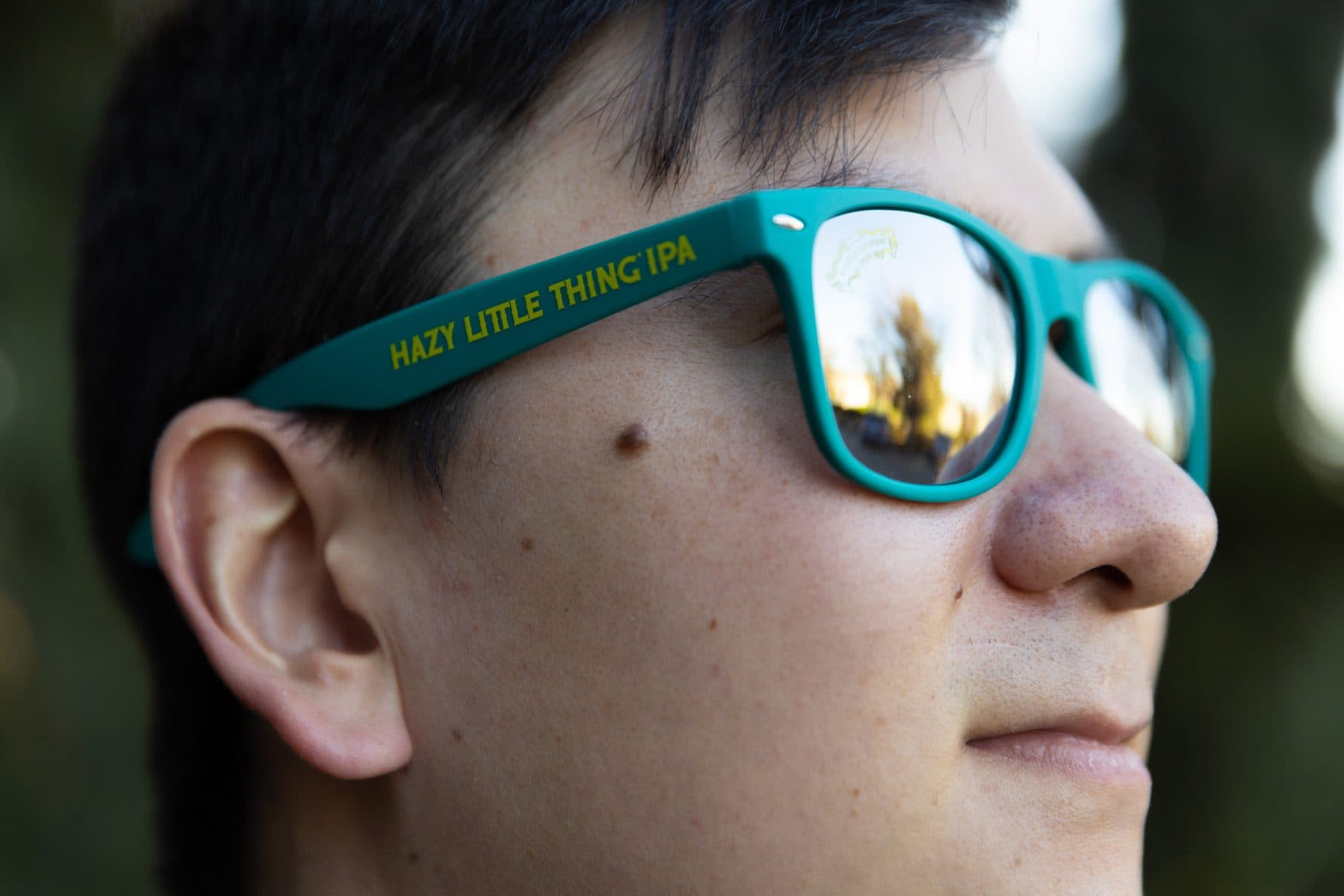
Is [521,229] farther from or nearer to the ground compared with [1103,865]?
farther from the ground

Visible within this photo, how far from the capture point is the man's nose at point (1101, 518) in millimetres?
1328

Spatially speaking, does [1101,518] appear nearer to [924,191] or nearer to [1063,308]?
[1063,308]

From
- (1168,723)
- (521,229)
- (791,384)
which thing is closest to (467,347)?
(521,229)

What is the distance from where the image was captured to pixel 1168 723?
394 centimetres

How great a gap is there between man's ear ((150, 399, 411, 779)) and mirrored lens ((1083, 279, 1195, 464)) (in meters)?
1.17

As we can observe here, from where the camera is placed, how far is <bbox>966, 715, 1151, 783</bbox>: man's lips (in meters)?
1.32

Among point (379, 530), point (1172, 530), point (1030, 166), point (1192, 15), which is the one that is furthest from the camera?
point (1192, 15)

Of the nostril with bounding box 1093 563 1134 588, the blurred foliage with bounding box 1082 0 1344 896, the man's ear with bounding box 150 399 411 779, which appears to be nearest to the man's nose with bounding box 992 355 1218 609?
the nostril with bounding box 1093 563 1134 588

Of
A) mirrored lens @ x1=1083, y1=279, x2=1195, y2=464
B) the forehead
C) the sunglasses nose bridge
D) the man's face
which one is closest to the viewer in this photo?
the man's face

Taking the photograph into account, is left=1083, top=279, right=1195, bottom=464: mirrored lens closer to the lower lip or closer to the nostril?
the nostril

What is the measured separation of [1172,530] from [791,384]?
0.53m

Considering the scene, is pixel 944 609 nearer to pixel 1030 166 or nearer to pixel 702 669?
pixel 702 669

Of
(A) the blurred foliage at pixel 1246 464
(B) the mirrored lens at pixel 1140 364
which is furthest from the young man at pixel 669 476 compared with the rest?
(A) the blurred foliage at pixel 1246 464

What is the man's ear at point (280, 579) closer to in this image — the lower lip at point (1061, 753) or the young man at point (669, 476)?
the young man at point (669, 476)
